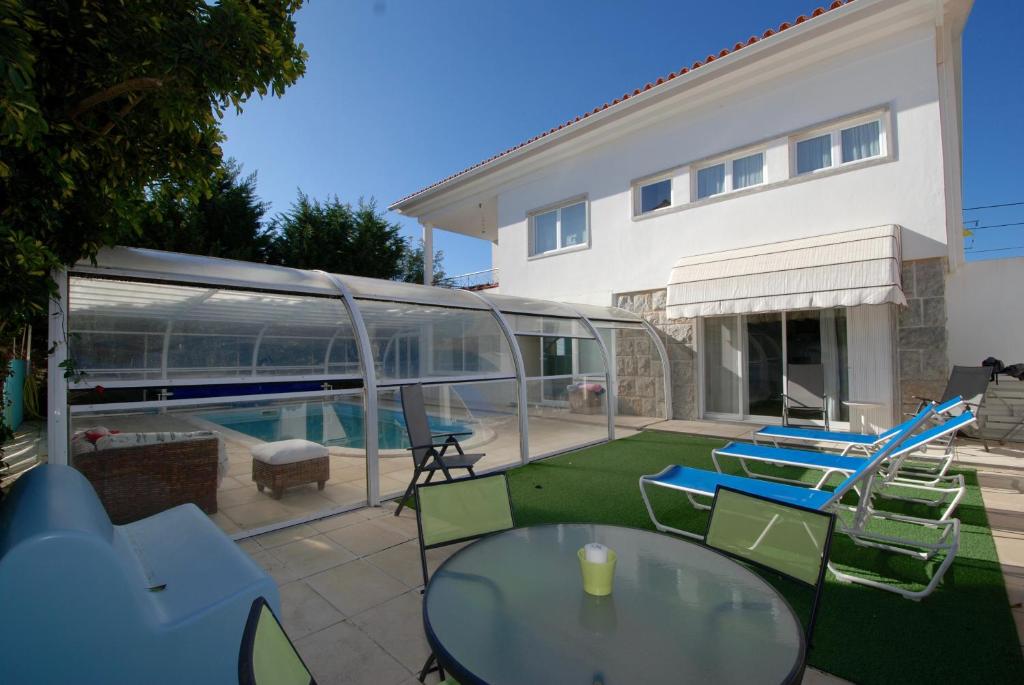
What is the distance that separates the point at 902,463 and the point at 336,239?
20.6 metres

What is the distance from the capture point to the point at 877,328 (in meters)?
9.53

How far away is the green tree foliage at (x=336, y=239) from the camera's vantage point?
20375 millimetres

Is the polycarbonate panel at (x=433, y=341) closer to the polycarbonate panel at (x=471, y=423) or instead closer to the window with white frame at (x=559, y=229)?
the polycarbonate panel at (x=471, y=423)

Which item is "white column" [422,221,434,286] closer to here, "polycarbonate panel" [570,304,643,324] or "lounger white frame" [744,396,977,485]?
"polycarbonate panel" [570,304,643,324]

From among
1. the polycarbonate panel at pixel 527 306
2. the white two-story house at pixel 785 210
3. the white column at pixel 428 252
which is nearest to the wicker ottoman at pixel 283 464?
the polycarbonate panel at pixel 527 306

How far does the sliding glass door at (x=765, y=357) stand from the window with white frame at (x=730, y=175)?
3.08 m

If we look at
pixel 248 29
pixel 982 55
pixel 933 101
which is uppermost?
pixel 982 55

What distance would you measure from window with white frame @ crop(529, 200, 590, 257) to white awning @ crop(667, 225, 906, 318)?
377 cm

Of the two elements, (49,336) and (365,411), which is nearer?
(49,336)

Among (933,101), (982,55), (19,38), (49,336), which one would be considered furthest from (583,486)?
(982,55)

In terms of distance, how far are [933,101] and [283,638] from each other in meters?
12.4

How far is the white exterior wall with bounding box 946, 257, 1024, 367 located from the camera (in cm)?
1045

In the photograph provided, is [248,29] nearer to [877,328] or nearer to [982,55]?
[877,328]

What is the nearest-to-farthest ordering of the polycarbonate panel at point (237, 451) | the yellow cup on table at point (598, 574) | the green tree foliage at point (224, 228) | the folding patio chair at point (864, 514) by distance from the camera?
the yellow cup on table at point (598, 574) → the folding patio chair at point (864, 514) → the polycarbonate panel at point (237, 451) → the green tree foliage at point (224, 228)
